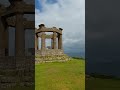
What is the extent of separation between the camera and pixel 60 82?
1902cm

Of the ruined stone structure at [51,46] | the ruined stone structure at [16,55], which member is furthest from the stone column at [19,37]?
the ruined stone structure at [51,46]

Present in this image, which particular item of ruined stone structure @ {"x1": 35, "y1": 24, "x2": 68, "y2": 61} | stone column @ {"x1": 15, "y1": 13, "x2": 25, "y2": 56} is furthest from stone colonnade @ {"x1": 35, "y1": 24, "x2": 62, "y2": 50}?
stone column @ {"x1": 15, "y1": 13, "x2": 25, "y2": 56}

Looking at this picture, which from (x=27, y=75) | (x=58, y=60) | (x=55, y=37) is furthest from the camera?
(x=55, y=37)

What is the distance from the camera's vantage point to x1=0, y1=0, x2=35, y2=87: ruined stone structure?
17672mm

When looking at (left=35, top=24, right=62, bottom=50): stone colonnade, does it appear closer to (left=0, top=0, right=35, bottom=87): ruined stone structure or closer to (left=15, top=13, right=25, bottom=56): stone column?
(left=0, top=0, right=35, bottom=87): ruined stone structure

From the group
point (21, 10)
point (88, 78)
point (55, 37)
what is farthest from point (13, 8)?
point (55, 37)

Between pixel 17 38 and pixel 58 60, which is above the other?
pixel 17 38

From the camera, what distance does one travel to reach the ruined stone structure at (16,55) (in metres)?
17.7

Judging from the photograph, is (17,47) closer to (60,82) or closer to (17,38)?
(17,38)

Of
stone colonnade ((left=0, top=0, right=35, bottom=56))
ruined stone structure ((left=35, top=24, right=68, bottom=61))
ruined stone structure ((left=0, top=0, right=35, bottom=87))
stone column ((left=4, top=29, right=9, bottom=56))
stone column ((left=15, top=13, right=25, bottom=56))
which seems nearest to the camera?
ruined stone structure ((left=0, top=0, right=35, bottom=87))

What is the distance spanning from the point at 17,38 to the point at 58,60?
46.5 feet

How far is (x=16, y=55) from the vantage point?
2206cm

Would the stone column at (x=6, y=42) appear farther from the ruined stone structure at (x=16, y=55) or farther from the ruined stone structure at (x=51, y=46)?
the ruined stone structure at (x=51, y=46)

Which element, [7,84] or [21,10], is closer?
[7,84]
